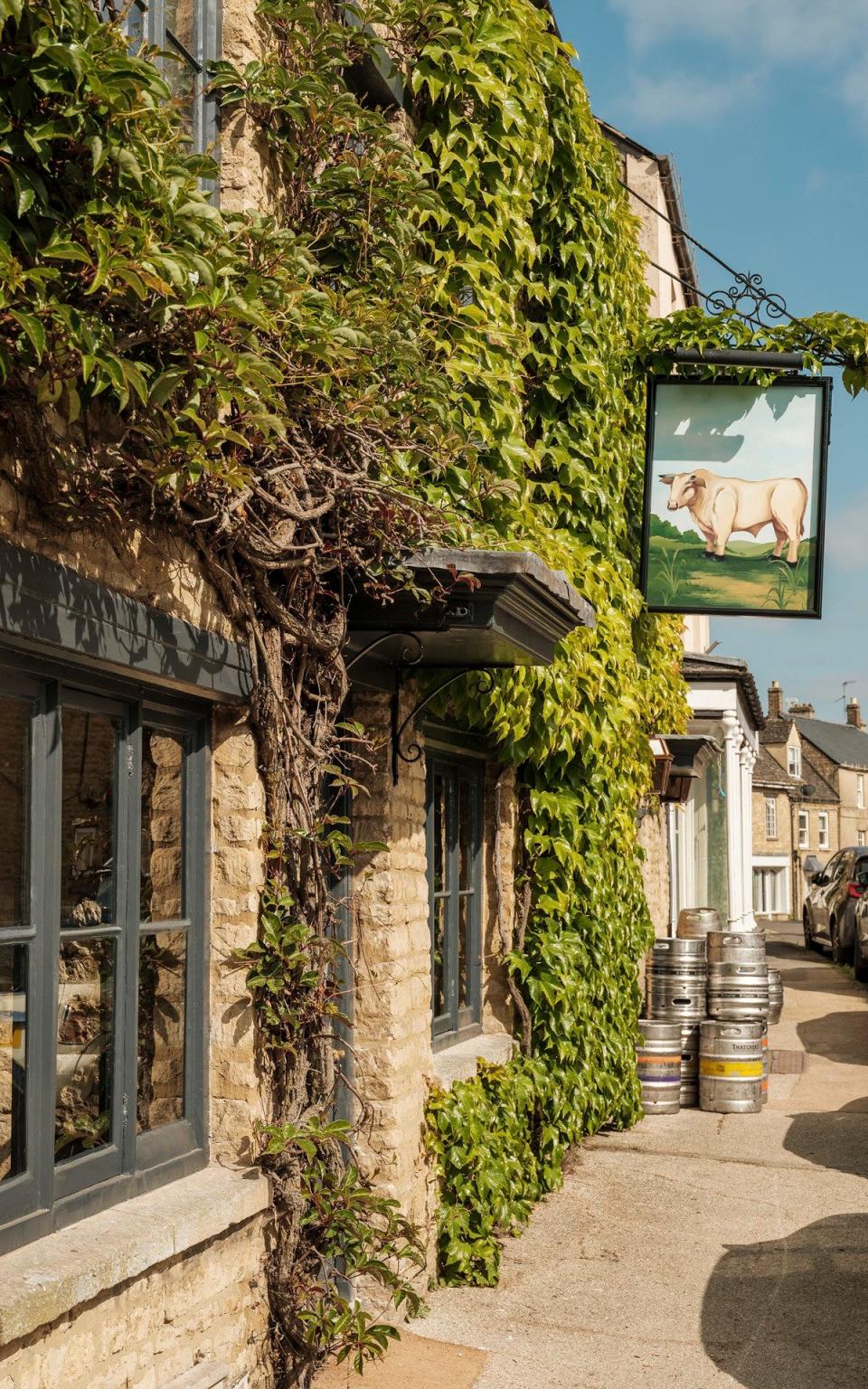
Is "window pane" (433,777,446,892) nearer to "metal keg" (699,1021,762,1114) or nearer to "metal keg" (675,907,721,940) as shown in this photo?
"metal keg" (699,1021,762,1114)

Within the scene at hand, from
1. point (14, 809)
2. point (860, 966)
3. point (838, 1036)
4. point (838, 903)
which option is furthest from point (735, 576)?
point (838, 903)

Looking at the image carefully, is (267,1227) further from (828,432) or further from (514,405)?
(828,432)

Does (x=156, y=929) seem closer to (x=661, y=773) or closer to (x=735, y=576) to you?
(x=735, y=576)

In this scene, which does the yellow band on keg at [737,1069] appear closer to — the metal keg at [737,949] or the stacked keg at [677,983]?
the stacked keg at [677,983]

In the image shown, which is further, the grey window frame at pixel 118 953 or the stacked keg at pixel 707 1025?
the stacked keg at pixel 707 1025

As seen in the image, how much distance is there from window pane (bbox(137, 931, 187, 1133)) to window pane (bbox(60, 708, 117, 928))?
1.06 feet

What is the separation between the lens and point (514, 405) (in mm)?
6508

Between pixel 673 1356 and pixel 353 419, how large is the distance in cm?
374

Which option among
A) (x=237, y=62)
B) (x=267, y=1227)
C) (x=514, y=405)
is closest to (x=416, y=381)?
(x=237, y=62)

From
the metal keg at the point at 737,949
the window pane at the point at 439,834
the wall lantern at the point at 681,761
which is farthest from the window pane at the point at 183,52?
the wall lantern at the point at 681,761

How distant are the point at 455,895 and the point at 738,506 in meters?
3.03

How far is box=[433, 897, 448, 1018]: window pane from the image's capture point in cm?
687

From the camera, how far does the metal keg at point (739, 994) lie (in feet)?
33.9

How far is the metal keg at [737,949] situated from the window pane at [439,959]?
414 centimetres
